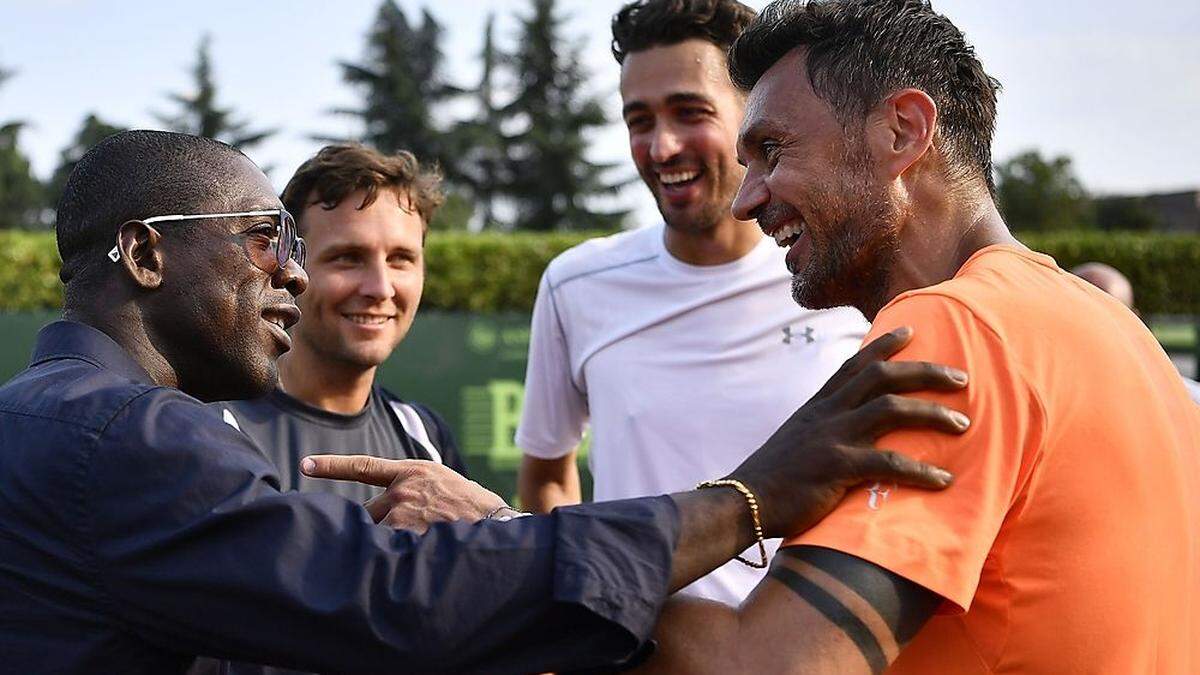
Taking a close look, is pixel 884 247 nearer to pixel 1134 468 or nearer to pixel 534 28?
pixel 1134 468

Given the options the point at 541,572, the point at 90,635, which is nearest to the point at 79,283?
Result: the point at 90,635

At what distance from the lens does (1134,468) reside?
2.10 m

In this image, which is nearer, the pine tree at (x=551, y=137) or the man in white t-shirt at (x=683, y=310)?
the man in white t-shirt at (x=683, y=310)

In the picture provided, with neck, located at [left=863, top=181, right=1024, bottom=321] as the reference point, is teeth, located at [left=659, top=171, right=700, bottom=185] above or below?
above

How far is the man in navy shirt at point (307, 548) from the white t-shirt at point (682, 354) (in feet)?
5.95

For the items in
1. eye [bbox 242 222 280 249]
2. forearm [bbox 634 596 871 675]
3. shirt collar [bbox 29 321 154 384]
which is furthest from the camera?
eye [bbox 242 222 280 249]

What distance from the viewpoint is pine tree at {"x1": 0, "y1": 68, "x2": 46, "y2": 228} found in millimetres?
48469

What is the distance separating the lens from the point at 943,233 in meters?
2.52

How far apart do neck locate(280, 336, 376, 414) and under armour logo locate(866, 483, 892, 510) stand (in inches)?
106

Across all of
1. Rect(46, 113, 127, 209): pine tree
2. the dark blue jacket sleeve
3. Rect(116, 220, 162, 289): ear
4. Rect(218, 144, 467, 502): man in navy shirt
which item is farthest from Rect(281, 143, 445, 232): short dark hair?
Rect(46, 113, 127, 209): pine tree

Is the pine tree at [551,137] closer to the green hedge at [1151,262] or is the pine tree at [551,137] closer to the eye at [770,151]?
the green hedge at [1151,262]

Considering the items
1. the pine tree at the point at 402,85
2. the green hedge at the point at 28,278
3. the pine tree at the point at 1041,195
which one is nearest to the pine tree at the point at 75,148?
the pine tree at the point at 402,85

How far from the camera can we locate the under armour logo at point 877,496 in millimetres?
2076

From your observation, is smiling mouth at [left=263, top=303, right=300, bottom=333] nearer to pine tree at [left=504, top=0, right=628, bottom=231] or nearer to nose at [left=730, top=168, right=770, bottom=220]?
nose at [left=730, top=168, right=770, bottom=220]
